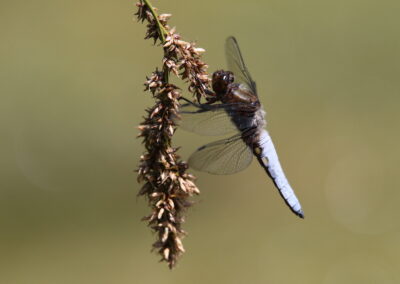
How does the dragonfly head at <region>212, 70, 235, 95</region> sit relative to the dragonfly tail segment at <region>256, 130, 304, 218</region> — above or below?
above

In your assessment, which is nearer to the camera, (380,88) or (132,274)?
(132,274)

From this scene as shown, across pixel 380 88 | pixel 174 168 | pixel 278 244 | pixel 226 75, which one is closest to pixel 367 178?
pixel 278 244

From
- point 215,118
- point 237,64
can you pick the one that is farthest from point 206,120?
point 237,64

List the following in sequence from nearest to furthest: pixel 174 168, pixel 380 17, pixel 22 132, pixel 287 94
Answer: pixel 174 168, pixel 22 132, pixel 287 94, pixel 380 17

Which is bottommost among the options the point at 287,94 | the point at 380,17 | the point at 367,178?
the point at 367,178

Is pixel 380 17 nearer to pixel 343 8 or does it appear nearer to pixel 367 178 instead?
pixel 343 8

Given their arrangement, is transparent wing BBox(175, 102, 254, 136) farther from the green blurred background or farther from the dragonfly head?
the green blurred background

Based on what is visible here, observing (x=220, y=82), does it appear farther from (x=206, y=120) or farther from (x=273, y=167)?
(x=273, y=167)

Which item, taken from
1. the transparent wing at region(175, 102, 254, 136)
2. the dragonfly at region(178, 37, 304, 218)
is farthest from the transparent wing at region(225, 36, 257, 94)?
the transparent wing at region(175, 102, 254, 136)
